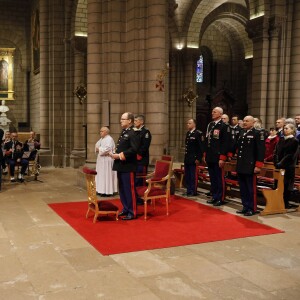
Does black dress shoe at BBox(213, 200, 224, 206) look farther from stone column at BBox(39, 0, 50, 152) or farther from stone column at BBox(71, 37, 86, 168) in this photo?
stone column at BBox(39, 0, 50, 152)

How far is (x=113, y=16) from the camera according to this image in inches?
392

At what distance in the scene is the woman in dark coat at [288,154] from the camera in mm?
7630

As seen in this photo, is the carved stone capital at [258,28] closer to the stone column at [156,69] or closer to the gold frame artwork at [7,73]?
the stone column at [156,69]

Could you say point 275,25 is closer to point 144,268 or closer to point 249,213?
point 249,213

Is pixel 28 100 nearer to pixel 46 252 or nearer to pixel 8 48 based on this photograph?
pixel 8 48

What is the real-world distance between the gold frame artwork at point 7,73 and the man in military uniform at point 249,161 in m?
15.4

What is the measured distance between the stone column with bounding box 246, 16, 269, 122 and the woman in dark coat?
5.73m

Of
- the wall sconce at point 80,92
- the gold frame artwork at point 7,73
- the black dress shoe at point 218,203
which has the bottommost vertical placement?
the black dress shoe at point 218,203

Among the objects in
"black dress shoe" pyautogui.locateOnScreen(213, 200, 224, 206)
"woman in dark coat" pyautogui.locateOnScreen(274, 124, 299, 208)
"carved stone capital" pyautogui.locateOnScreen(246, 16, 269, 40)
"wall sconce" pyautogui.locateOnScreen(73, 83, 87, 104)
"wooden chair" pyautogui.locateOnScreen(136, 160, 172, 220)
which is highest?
"carved stone capital" pyautogui.locateOnScreen(246, 16, 269, 40)

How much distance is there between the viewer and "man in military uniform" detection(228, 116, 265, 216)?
723cm

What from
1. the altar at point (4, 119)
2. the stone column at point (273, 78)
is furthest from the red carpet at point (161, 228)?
the altar at point (4, 119)

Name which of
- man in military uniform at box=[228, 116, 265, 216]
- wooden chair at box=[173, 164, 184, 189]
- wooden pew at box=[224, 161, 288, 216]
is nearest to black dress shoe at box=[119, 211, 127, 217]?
man in military uniform at box=[228, 116, 265, 216]

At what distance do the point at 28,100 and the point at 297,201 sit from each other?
1527cm

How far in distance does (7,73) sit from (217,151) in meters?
15.0
